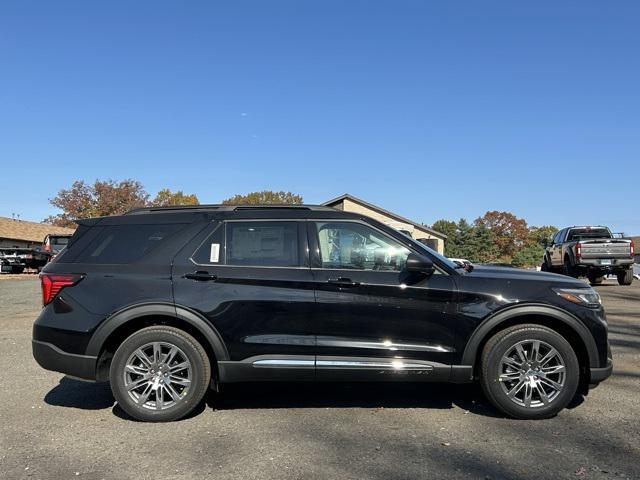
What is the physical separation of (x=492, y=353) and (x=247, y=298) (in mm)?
2164

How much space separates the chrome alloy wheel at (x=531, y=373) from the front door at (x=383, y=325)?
0.53m

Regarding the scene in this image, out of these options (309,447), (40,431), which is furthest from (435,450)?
(40,431)

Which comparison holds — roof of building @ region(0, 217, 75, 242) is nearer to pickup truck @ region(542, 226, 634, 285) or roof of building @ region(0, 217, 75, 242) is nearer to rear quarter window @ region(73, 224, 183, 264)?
pickup truck @ region(542, 226, 634, 285)

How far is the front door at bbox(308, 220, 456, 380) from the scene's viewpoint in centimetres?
456

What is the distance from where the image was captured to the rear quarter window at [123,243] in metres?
4.89

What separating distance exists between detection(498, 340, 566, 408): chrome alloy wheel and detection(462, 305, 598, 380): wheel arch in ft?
0.68

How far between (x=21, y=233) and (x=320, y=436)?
5213cm

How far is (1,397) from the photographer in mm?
5418

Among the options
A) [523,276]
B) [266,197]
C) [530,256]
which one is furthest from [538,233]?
[523,276]

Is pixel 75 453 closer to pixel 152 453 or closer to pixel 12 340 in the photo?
pixel 152 453

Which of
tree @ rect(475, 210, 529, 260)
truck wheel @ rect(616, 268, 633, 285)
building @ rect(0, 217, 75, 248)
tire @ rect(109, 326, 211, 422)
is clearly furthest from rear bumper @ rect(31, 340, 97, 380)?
tree @ rect(475, 210, 529, 260)

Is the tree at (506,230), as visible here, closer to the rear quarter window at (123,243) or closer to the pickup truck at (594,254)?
the pickup truck at (594,254)

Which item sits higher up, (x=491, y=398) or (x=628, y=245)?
(x=628, y=245)

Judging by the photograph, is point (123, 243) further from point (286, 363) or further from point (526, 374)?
point (526, 374)
